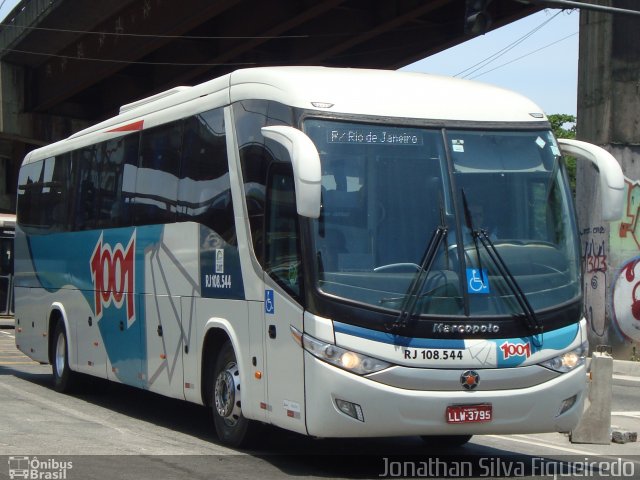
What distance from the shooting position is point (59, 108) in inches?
1545

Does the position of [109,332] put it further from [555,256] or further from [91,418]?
[555,256]

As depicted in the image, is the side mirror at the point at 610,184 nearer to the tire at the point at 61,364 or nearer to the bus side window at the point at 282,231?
the bus side window at the point at 282,231

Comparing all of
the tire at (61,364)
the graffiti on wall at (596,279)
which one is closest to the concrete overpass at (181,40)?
→ the graffiti on wall at (596,279)

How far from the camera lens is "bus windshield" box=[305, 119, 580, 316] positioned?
28.9 ft

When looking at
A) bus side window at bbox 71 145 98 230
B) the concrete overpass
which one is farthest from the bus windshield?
the concrete overpass

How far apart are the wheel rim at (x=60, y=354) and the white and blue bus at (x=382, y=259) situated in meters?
5.17

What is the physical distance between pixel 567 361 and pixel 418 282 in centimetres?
152

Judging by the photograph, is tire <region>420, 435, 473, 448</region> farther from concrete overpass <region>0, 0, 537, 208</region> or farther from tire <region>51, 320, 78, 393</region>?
concrete overpass <region>0, 0, 537, 208</region>

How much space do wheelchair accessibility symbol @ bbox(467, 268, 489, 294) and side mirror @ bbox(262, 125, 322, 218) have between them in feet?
4.56

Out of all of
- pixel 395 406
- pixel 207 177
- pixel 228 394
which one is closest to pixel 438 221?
pixel 395 406

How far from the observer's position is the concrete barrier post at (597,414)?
11.7 meters

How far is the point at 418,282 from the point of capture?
28.7 ft

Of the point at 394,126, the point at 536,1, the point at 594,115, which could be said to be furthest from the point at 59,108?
the point at 394,126

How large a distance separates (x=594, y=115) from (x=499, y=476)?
16.1 meters
